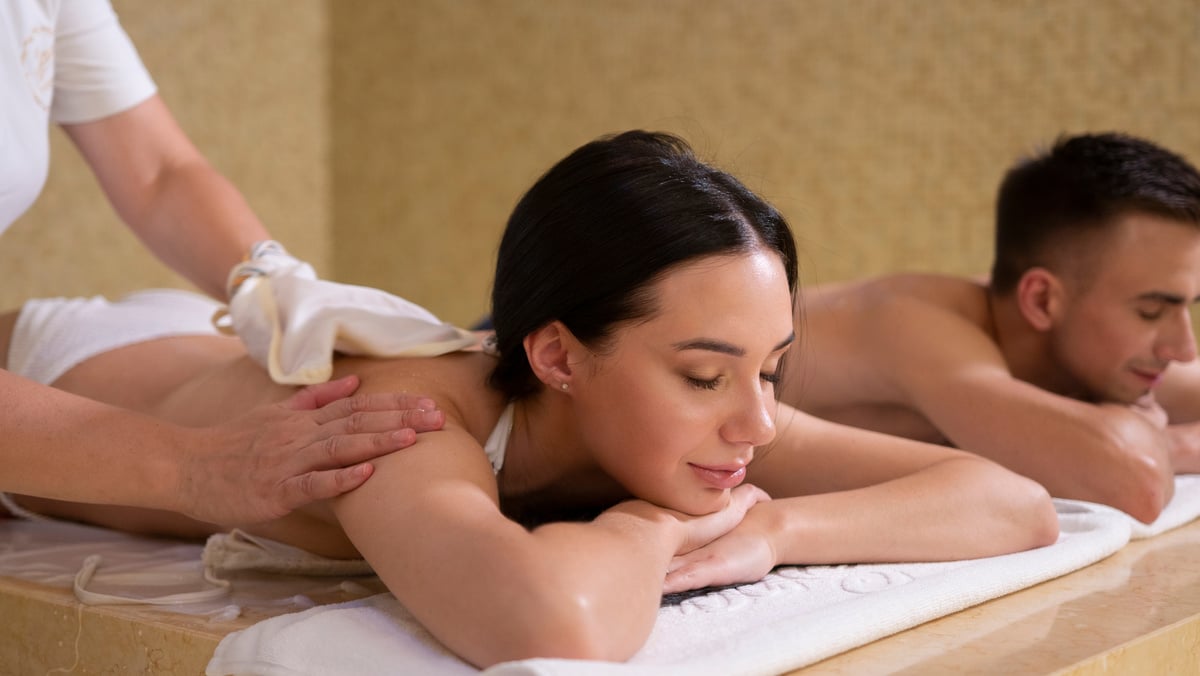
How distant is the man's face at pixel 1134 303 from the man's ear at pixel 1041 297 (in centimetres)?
2

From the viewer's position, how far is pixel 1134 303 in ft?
7.11

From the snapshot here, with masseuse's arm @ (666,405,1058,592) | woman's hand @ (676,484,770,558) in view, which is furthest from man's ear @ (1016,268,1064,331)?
woman's hand @ (676,484,770,558)

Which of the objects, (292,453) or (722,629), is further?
(292,453)

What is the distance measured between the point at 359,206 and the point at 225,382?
12.4 ft

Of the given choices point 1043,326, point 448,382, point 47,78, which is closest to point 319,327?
point 448,382

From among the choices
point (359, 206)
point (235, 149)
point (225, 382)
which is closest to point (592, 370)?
point (225, 382)

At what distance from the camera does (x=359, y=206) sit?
5434mm

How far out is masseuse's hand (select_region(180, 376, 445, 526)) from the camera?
1.28m

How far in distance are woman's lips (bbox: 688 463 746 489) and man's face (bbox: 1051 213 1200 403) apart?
1.15 metres

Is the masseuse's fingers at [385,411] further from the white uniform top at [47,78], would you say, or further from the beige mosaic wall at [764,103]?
the beige mosaic wall at [764,103]

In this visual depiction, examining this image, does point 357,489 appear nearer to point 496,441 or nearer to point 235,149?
point 496,441

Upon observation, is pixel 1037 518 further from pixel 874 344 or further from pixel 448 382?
pixel 448 382

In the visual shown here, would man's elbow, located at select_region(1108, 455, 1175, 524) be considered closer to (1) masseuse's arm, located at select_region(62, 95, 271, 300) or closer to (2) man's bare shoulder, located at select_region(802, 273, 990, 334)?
(2) man's bare shoulder, located at select_region(802, 273, 990, 334)

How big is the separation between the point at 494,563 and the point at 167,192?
1279 millimetres
